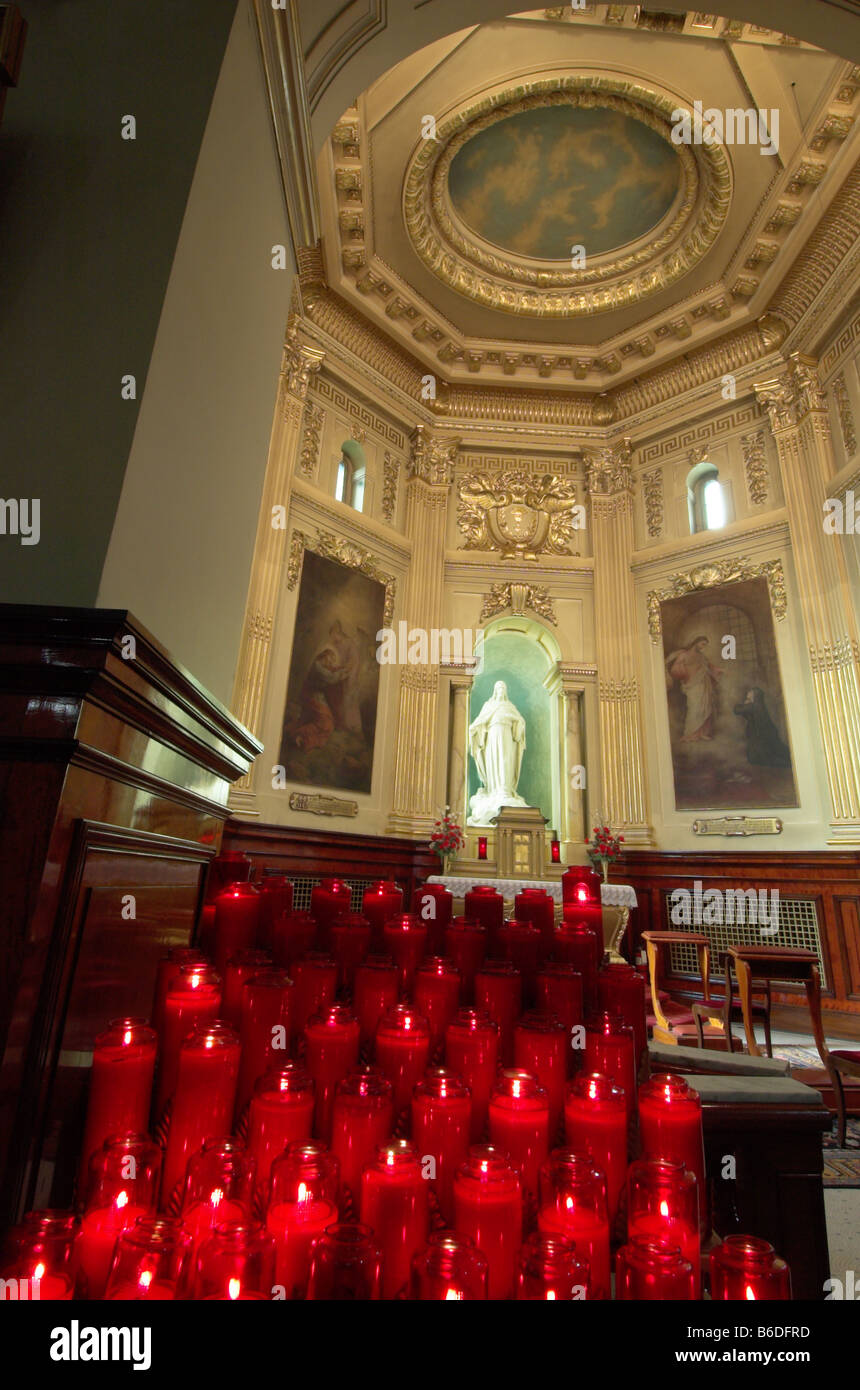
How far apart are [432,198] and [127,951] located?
8.96 meters

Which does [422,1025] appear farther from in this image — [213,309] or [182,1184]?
[213,309]

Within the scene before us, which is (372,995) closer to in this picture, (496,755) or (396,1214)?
(396,1214)

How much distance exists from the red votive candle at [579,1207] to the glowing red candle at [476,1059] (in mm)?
255

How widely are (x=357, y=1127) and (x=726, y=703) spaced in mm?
7328

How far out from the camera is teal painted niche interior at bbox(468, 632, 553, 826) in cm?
877

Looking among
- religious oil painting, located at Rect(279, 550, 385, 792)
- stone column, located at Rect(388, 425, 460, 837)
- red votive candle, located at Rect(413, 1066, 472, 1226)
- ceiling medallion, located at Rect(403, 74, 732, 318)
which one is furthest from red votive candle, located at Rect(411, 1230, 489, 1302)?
ceiling medallion, located at Rect(403, 74, 732, 318)

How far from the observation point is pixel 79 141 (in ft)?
6.22

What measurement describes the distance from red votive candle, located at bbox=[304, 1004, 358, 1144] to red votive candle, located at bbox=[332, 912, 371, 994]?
0.36m

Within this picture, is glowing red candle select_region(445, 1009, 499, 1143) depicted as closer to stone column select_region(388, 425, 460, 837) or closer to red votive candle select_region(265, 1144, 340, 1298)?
red votive candle select_region(265, 1144, 340, 1298)

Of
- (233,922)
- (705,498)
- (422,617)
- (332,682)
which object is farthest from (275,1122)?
(705,498)

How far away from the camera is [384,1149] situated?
902 mm

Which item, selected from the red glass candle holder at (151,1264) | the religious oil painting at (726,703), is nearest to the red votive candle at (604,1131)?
the red glass candle holder at (151,1264)

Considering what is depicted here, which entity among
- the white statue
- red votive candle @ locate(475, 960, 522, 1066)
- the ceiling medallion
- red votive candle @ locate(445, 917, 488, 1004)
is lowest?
red votive candle @ locate(475, 960, 522, 1066)
